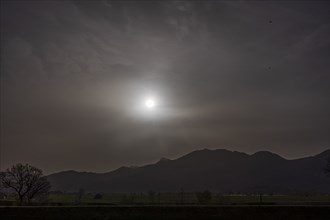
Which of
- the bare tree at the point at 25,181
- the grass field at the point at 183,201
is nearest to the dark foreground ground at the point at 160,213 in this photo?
the grass field at the point at 183,201

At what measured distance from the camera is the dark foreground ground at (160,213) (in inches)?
2518

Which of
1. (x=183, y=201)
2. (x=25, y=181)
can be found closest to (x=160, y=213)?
(x=25, y=181)

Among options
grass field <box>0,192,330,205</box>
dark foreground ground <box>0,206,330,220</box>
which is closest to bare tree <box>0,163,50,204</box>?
grass field <box>0,192,330,205</box>

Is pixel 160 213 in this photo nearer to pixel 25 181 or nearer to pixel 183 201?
pixel 25 181

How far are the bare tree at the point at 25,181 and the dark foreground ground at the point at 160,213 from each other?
2560 centimetres

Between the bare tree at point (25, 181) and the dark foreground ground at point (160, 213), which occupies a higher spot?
the bare tree at point (25, 181)

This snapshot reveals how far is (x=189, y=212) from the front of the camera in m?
65.3

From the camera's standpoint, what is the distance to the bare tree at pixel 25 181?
91562 mm

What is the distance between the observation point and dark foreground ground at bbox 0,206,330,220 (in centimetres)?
6397

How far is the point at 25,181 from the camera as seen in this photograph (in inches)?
3666

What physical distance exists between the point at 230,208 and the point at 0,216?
122 ft

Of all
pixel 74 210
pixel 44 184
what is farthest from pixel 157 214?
pixel 44 184

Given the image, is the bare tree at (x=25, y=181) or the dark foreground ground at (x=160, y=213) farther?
the bare tree at (x=25, y=181)

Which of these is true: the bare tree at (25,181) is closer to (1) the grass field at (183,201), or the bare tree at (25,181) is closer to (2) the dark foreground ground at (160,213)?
(1) the grass field at (183,201)
